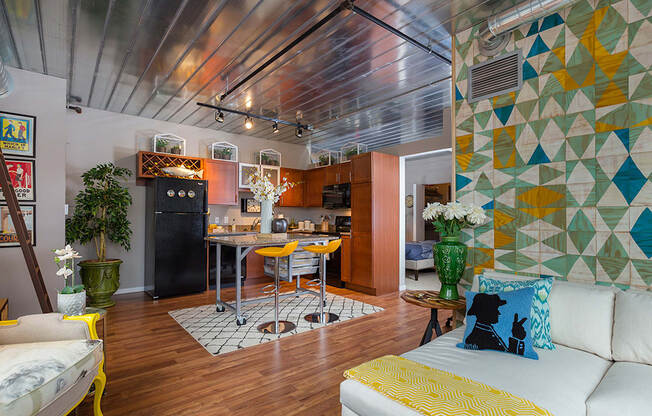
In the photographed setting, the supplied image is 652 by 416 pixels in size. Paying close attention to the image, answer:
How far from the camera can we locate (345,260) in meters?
5.58

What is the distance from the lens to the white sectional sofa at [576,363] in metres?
1.41

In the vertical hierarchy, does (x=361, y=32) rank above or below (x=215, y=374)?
above

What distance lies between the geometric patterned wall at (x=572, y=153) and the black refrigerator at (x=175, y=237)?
4.09m

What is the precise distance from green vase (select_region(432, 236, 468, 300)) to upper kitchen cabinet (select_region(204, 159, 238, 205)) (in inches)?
171

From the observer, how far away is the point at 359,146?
6316 mm

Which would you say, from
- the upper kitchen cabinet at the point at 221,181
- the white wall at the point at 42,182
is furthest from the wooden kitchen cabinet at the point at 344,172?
the white wall at the point at 42,182

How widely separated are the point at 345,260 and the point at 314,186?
1.99 meters

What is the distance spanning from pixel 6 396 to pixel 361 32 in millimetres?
3235

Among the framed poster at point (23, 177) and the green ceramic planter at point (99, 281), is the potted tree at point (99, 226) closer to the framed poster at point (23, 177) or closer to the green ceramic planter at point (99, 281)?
the green ceramic planter at point (99, 281)

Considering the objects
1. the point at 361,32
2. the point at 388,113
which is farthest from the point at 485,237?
the point at 388,113

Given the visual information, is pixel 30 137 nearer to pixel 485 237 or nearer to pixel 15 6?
pixel 15 6

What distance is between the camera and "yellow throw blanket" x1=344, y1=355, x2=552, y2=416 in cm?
129

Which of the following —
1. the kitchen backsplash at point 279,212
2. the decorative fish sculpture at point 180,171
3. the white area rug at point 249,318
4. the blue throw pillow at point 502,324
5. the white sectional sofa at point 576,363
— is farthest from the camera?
the kitchen backsplash at point 279,212

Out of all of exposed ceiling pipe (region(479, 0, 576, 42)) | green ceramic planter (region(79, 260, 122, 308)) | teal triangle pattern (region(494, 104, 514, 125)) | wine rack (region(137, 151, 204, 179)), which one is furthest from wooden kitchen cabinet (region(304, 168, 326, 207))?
exposed ceiling pipe (region(479, 0, 576, 42))
